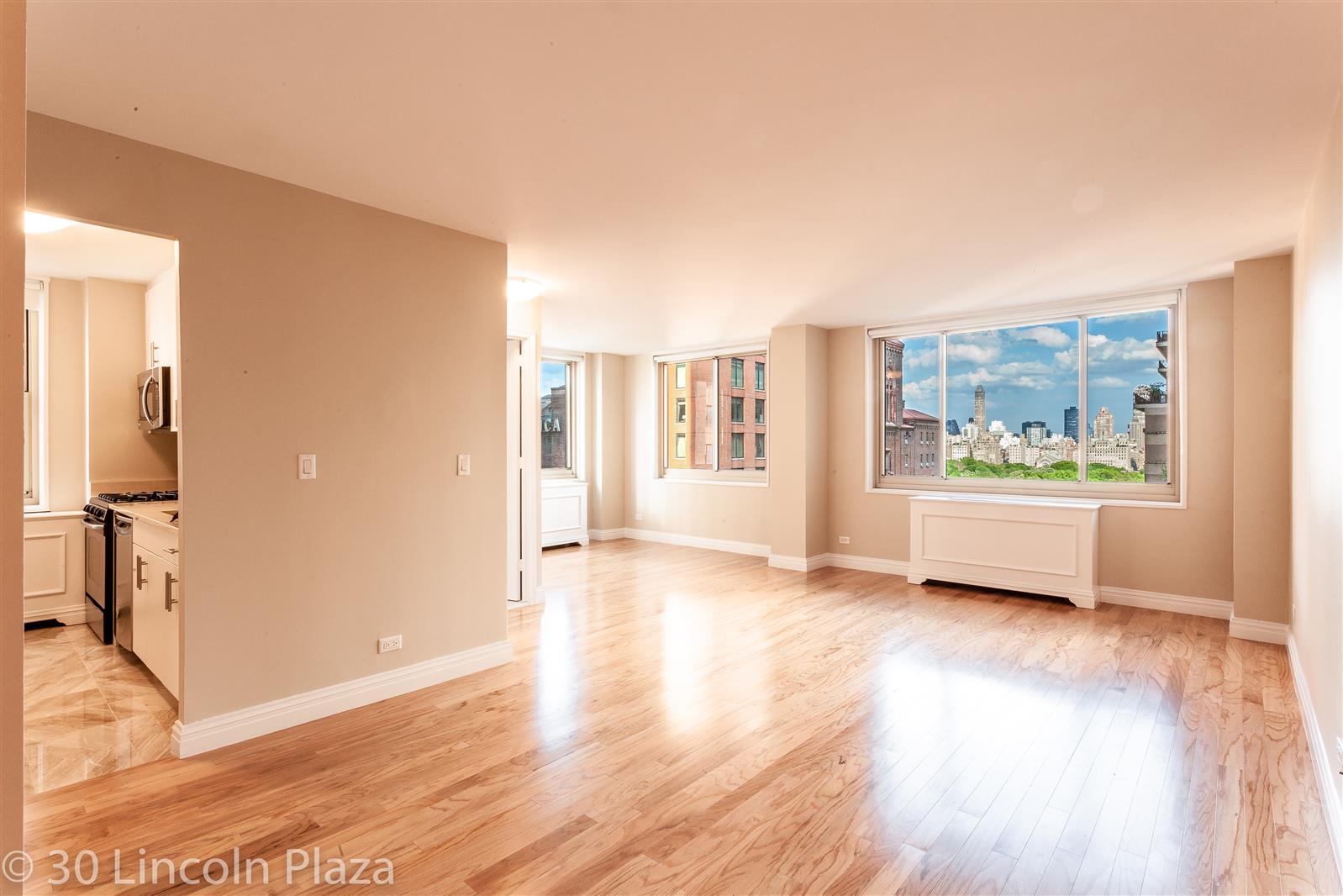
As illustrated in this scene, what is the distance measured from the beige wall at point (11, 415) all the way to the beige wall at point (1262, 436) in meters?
5.63

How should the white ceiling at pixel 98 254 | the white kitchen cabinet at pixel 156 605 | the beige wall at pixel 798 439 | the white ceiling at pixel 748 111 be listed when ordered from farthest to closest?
the beige wall at pixel 798 439 < the white ceiling at pixel 98 254 < the white kitchen cabinet at pixel 156 605 < the white ceiling at pixel 748 111

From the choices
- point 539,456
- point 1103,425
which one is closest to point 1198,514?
point 1103,425

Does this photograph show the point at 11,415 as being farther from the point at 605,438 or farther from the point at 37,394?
the point at 605,438

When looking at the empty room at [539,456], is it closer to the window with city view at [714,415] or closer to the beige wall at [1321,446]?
the beige wall at [1321,446]

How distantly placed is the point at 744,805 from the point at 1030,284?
422cm

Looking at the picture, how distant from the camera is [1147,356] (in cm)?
517

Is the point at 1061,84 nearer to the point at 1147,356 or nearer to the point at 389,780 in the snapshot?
the point at 389,780

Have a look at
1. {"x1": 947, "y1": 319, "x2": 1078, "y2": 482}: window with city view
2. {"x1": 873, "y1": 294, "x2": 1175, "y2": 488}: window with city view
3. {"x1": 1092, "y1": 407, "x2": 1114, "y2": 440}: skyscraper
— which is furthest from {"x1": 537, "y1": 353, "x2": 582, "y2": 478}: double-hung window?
{"x1": 1092, "y1": 407, "x2": 1114, "y2": 440}: skyscraper

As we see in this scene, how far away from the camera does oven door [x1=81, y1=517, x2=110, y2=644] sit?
13.5ft

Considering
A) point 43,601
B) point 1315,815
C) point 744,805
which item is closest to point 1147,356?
point 1315,815

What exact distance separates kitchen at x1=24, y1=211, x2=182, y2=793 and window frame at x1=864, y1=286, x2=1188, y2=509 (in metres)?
5.57

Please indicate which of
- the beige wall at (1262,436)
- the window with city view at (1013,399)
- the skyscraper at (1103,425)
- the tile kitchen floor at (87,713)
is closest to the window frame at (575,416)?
the window with city view at (1013,399)

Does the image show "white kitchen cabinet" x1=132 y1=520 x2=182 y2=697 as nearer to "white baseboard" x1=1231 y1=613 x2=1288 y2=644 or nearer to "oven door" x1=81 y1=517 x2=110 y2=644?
"oven door" x1=81 y1=517 x2=110 y2=644

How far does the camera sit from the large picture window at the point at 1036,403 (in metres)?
5.16
